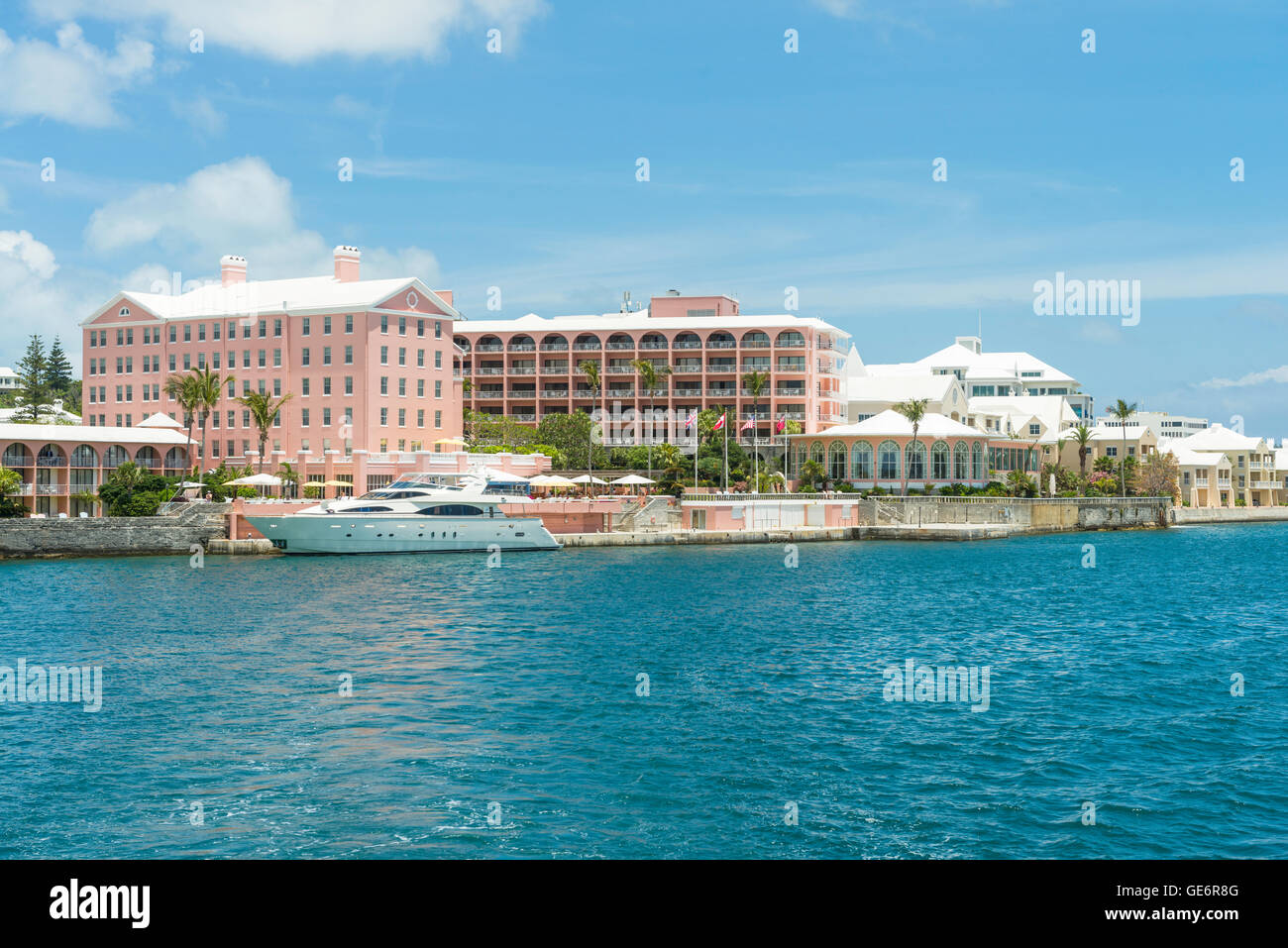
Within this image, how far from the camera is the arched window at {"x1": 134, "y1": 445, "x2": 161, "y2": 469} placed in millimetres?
88688

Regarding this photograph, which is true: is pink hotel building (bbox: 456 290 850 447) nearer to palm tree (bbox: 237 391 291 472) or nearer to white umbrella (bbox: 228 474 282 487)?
palm tree (bbox: 237 391 291 472)

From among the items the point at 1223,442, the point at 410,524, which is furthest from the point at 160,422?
the point at 1223,442

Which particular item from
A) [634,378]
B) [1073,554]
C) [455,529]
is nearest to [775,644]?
[455,529]

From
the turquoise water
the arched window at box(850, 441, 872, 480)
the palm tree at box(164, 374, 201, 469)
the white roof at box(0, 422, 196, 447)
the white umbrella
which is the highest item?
the palm tree at box(164, 374, 201, 469)

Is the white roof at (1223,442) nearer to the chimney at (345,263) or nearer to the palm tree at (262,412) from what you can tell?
the chimney at (345,263)

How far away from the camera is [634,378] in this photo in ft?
399

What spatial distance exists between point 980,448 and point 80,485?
261 feet

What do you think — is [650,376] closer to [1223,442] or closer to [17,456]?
[17,456]

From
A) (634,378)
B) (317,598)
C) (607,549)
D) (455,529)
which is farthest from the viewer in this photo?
(634,378)

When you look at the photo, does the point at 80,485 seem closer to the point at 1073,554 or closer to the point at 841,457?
the point at 841,457

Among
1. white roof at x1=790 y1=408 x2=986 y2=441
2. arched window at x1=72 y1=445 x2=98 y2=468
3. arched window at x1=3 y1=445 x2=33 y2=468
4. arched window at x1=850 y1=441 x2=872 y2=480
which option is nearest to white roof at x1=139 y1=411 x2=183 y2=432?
arched window at x1=72 y1=445 x2=98 y2=468

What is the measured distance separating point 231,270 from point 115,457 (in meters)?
24.2

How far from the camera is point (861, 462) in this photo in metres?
106

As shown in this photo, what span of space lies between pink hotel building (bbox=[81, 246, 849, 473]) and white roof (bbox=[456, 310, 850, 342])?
25cm
